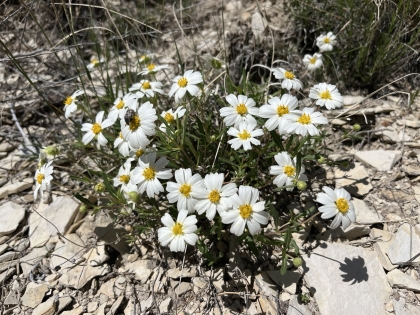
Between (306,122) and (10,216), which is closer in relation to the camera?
(306,122)

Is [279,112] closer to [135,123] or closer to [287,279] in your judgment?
[135,123]

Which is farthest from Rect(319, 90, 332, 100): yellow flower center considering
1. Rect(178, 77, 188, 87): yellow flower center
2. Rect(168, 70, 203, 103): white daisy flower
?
Rect(178, 77, 188, 87): yellow flower center

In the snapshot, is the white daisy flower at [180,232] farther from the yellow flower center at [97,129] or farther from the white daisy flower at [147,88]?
the white daisy flower at [147,88]

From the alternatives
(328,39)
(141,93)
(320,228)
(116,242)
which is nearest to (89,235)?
(116,242)

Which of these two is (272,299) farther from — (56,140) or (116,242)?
(56,140)

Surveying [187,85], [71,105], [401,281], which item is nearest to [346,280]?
[401,281]
